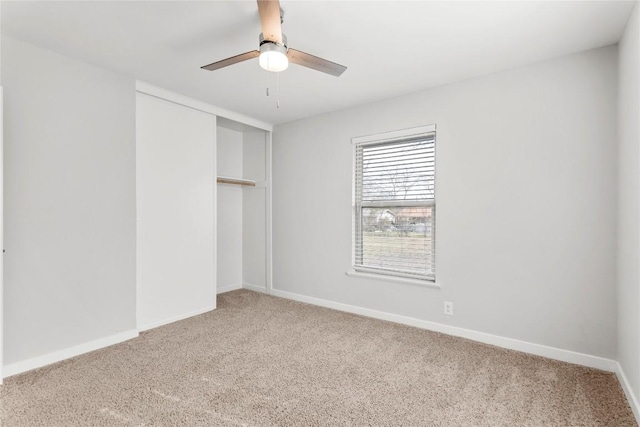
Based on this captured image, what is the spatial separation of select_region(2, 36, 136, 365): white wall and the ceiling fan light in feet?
6.25

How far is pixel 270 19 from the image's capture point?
185cm

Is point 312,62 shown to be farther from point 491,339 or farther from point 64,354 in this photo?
point 64,354

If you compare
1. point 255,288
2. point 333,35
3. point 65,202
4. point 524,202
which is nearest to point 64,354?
point 65,202

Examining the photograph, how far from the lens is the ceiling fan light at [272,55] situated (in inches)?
74.9

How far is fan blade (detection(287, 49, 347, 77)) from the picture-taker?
6.82 ft

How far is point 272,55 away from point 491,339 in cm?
294

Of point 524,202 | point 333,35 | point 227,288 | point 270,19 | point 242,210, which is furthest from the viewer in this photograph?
point 242,210

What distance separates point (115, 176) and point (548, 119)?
3785mm

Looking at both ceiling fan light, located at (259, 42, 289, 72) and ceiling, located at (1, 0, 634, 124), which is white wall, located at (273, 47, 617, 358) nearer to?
ceiling, located at (1, 0, 634, 124)

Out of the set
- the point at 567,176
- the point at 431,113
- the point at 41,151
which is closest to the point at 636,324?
the point at 567,176

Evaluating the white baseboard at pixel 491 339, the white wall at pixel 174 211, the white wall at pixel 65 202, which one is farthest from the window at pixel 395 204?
the white wall at pixel 65 202

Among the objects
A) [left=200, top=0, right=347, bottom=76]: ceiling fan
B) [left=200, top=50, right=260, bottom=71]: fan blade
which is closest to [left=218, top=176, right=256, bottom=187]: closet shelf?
[left=200, top=50, right=260, bottom=71]: fan blade

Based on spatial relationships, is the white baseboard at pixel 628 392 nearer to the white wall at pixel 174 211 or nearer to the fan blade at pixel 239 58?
the fan blade at pixel 239 58

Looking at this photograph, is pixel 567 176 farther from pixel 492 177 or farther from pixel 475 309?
pixel 475 309
